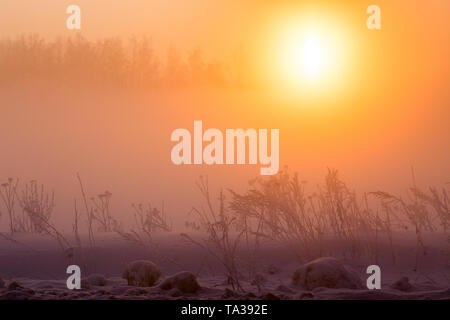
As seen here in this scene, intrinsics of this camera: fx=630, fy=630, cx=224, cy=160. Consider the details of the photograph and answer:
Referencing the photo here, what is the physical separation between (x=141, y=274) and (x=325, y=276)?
3.62 ft

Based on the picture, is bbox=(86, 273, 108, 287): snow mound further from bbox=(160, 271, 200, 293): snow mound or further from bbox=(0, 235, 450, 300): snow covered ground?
bbox=(160, 271, 200, 293): snow mound

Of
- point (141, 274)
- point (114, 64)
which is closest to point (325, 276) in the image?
point (141, 274)

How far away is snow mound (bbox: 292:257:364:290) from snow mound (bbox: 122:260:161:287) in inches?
33.5

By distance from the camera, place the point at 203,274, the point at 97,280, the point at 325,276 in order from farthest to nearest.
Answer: the point at 203,274 → the point at 97,280 → the point at 325,276

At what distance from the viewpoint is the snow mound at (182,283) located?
367cm

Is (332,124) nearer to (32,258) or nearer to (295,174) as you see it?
(295,174)

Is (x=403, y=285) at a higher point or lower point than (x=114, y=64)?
lower

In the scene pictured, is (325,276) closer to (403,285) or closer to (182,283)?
(403,285)

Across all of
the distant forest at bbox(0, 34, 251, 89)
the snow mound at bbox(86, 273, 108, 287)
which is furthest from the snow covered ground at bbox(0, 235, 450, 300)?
the distant forest at bbox(0, 34, 251, 89)

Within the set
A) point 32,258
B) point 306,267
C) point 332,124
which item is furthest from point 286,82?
point 32,258

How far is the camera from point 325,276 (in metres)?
3.67

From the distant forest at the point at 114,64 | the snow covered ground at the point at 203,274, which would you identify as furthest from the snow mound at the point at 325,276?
the distant forest at the point at 114,64

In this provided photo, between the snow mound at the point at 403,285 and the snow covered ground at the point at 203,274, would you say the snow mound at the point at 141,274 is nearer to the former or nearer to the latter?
the snow covered ground at the point at 203,274
